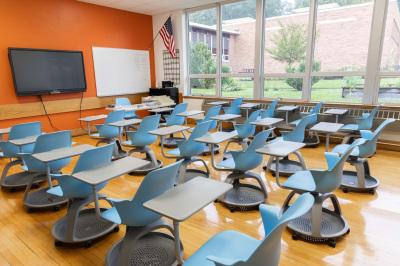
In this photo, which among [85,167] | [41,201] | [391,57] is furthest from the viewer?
[391,57]

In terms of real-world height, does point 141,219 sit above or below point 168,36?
below

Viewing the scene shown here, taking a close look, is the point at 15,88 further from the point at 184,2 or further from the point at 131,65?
the point at 184,2

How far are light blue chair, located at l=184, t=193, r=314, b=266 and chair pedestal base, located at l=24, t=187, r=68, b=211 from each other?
7.57ft

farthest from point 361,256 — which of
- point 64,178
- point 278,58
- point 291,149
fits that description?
point 278,58

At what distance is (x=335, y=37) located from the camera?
5766mm

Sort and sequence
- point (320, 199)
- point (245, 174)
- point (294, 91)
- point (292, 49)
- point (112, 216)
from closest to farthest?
point (112, 216)
point (320, 199)
point (245, 174)
point (292, 49)
point (294, 91)

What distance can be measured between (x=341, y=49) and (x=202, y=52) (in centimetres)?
376

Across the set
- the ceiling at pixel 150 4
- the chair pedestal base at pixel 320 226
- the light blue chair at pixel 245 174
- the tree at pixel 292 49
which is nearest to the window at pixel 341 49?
the tree at pixel 292 49

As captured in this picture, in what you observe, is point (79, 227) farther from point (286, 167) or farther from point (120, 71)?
point (120, 71)

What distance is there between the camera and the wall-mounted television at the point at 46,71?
5.62 meters

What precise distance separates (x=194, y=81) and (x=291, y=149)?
5888 mm

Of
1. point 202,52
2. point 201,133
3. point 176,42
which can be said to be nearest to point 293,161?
point 201,133

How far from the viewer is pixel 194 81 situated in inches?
326

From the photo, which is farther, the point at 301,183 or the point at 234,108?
the point at 234,108
